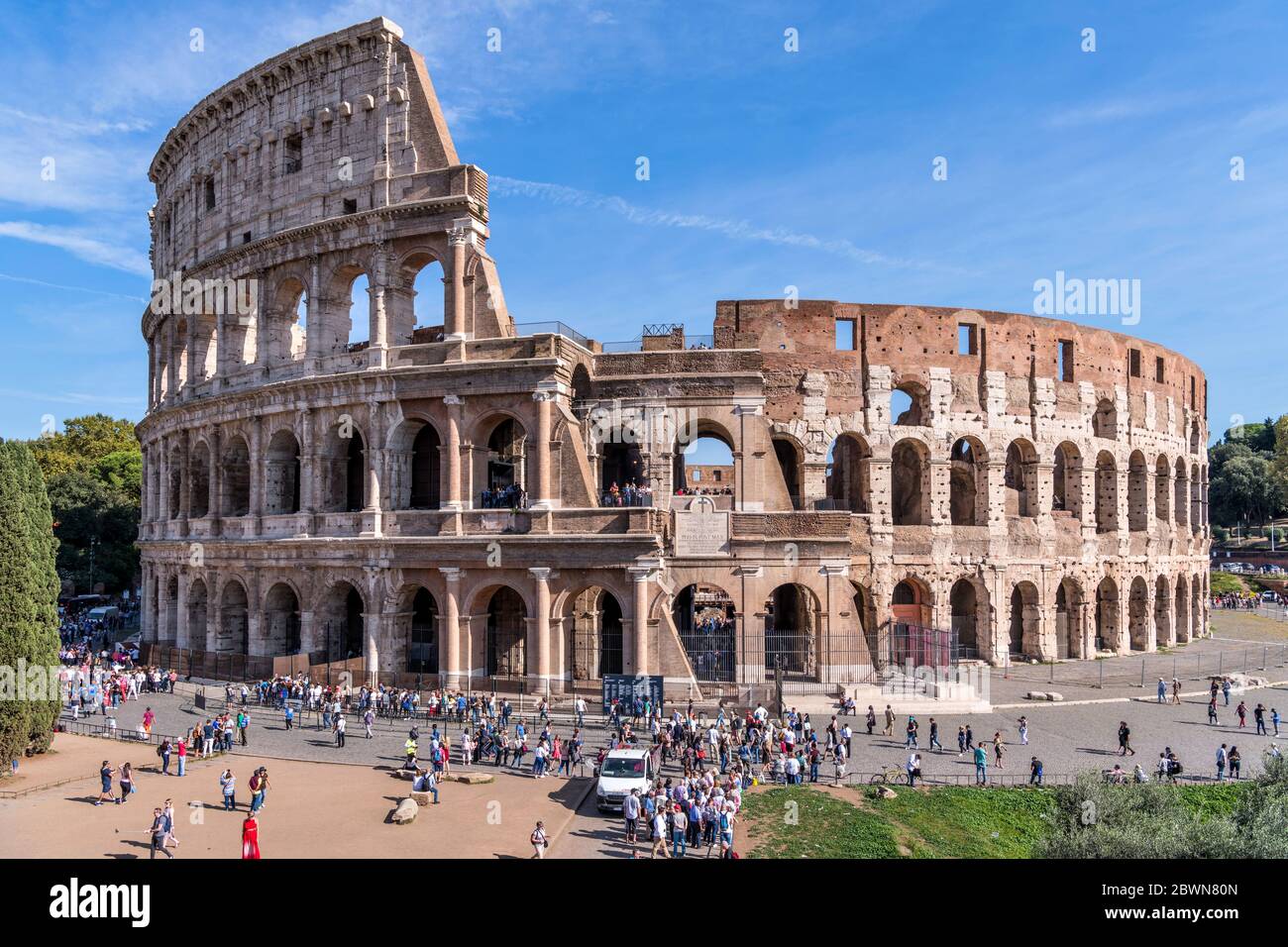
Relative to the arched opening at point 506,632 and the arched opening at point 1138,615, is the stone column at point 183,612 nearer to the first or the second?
the arched opening at point 506,632

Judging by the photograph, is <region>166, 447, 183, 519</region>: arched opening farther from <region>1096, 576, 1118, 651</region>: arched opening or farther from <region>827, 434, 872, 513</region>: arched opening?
<region>1096, 576, 1118, 651</region>: arched opening

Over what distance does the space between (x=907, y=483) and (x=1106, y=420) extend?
34.2ft

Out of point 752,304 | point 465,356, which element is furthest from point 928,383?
point 465,356

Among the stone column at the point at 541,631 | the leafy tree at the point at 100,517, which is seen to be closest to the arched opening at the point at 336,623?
the stone column at the point at 541,631

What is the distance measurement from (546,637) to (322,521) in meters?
9.71

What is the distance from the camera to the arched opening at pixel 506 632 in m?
29.9

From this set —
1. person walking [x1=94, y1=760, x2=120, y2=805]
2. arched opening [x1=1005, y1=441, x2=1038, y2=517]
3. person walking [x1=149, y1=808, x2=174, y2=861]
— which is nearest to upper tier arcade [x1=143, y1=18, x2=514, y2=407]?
person walking [x1=94, y1=760, x2=120, y2=805]

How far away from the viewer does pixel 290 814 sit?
16844 mm

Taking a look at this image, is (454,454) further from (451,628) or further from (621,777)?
(621,777)

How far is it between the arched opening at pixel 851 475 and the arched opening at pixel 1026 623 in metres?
7.87

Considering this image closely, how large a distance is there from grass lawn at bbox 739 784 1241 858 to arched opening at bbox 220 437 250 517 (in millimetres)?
25411

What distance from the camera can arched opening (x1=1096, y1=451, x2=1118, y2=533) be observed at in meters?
38.7

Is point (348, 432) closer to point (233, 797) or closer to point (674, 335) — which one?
point (674, 335)
